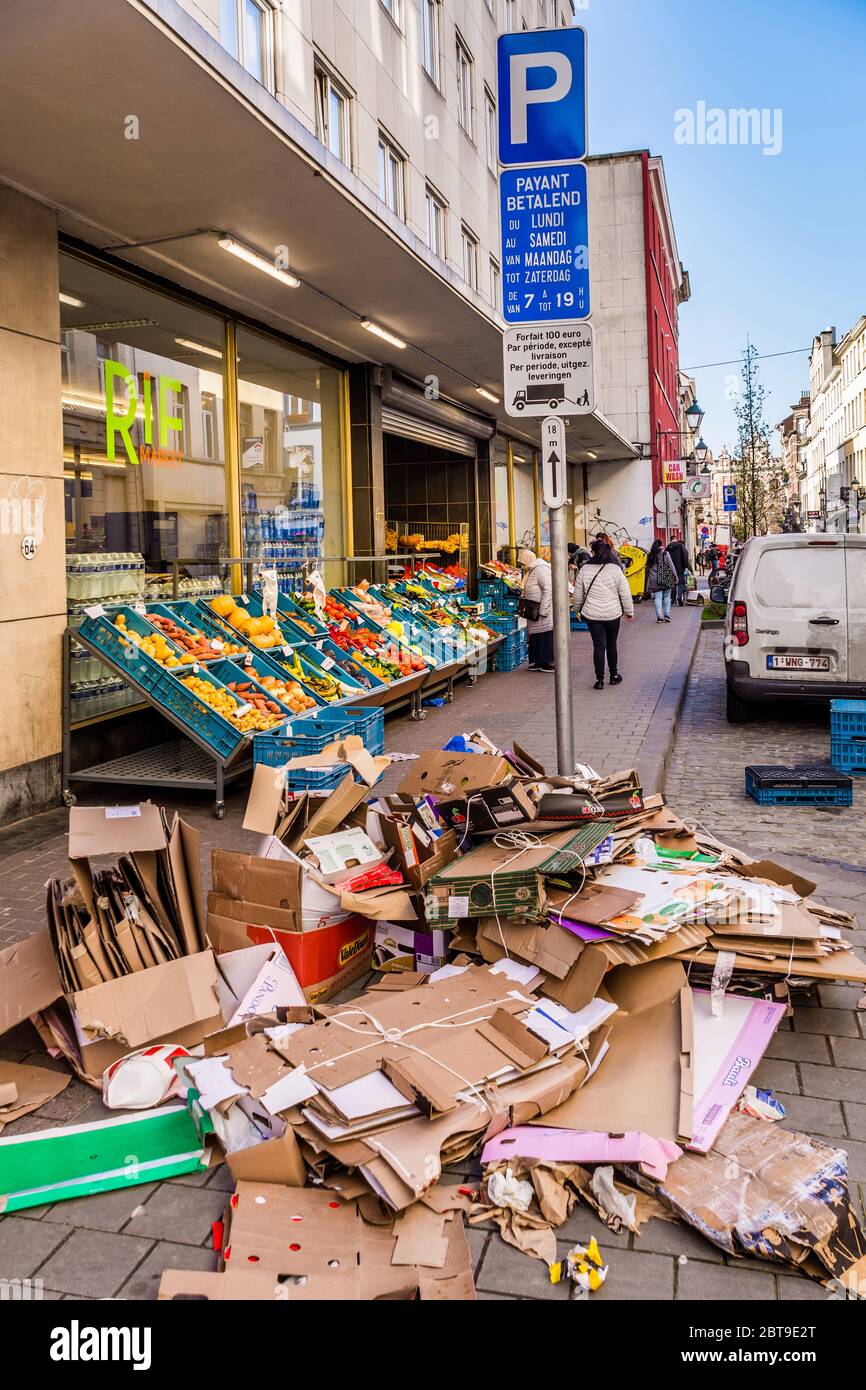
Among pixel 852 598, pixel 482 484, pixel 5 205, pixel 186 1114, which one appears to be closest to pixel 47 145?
pixel 5 205

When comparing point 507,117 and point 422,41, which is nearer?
point 507,117

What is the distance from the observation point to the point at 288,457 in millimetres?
13070

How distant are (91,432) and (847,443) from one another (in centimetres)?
8168

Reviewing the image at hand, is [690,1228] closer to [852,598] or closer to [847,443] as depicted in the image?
[852,598]

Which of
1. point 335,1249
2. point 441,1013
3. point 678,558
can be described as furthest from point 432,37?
point 335,1249

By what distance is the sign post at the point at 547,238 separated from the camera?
229 inches

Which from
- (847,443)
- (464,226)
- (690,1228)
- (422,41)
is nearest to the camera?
(690,1228)

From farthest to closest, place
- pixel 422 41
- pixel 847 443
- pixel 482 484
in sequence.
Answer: pixel 847 443 < pixel 482 484 < pixel 422 41

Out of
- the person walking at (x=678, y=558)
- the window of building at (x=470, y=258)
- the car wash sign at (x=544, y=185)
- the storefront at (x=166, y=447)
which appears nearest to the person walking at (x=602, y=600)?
the storefront at (x=166, y=447)

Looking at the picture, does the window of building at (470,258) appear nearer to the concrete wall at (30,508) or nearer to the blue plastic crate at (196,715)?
the concrete wall at (30,508)

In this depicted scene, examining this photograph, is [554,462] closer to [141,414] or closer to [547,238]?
[547,238]

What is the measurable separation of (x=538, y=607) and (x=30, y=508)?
8.67 metres
